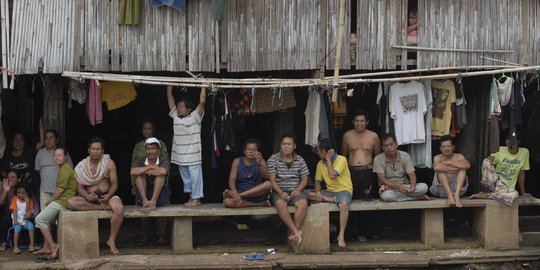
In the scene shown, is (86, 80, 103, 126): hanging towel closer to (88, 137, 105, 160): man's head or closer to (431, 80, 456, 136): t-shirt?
(88, 137, 105, 160): man's head

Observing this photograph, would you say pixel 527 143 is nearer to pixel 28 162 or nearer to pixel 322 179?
pixel 322 179

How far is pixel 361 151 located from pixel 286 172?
1.19 m

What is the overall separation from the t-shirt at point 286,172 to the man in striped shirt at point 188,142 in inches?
41.6

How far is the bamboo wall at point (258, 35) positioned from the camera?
1088 cm

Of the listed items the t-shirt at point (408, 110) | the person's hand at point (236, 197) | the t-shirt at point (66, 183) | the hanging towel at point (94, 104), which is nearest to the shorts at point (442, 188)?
the t-shirt at point (408, 110)

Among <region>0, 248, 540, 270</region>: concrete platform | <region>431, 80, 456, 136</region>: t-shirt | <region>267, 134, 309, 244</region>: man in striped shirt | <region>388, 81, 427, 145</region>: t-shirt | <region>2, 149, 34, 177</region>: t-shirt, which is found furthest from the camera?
<region>431, 80, 456, 136</region>: t-shirt

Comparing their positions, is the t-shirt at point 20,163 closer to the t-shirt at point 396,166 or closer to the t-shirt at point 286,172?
the t-shirt at point 286,172

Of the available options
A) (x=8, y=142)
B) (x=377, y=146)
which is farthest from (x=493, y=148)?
(x=8, y=142)

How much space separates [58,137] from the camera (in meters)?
11.4

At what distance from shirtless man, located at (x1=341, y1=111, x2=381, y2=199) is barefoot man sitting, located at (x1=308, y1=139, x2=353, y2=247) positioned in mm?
287

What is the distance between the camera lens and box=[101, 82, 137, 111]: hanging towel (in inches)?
458

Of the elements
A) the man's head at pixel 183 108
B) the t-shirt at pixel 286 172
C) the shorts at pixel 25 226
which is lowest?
the shorts at pixel 25 226

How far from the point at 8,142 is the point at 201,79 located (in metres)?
3.37

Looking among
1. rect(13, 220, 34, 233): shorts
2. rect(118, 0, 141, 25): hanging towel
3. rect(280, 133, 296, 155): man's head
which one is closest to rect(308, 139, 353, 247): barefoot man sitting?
rect(280, 133, 296, 155): man's head
